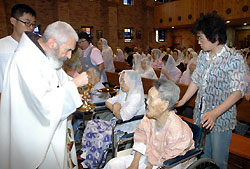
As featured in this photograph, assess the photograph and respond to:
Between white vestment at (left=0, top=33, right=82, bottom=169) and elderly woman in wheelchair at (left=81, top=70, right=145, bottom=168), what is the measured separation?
110 cm

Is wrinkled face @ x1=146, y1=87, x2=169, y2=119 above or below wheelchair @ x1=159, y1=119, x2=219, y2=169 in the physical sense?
above

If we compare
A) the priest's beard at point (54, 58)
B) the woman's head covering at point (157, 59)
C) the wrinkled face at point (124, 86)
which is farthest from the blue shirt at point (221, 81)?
the woman's head covering at point (157, 59)

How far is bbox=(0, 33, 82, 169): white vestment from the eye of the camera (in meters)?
1.49

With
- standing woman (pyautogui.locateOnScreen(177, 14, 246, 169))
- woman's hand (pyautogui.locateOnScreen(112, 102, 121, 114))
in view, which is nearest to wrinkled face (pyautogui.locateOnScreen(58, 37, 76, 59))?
standing woman (pyautogui.locateOnScreen(177, 14, 246, 169))

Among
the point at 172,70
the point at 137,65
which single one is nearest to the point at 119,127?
the point at 172,70

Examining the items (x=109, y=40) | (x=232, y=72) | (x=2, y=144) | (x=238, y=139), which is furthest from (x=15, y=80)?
(x=109, y=40)

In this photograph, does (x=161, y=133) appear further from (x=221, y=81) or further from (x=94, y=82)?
(x=94, y=82)

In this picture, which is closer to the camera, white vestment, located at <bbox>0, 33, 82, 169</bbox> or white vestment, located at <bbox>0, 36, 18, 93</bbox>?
white vestment, located at <bbox>0, 33, 82, 169</bbox>

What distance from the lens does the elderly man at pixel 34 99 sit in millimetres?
1494

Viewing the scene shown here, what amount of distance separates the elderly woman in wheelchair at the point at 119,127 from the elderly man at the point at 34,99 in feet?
3.61

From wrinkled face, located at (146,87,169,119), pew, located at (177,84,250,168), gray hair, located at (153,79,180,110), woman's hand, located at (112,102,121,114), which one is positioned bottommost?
pew, located at (177,84,250,168)

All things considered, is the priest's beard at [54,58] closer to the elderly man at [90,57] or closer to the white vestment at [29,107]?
the white vestment at [29,107]

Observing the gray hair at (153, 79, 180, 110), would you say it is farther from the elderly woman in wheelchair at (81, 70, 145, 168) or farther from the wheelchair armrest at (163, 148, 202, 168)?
the elderly woman in wheelchair at (81, 70, 145, 168)

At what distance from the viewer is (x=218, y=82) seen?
6.08 feet
